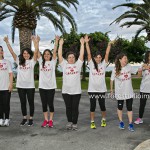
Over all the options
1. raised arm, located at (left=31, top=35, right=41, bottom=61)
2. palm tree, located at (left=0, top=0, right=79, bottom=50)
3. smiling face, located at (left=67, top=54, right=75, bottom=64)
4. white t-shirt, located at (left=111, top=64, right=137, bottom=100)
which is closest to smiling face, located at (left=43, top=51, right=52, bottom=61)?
raised arm, located at (left=31, top=35, right=41, bottom=61)

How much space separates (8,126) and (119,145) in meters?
2.90

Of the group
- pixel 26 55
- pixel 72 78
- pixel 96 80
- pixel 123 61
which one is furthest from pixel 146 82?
pixel 26 55

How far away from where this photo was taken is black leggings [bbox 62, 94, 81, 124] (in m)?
6.42

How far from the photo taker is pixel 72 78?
6.35 m

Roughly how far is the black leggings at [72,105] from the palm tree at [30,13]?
13676 millimetres

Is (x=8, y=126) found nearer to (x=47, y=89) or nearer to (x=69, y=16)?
(x=47, y=89)

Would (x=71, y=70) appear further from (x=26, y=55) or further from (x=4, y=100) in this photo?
(x=4, y=100)

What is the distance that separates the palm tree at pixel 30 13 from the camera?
764 inches

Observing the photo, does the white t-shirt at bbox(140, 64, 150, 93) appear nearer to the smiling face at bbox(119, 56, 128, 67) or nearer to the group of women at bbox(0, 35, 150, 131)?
the group of women at bbox(0, 35, 150, 131)

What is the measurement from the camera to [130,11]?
22875 mm

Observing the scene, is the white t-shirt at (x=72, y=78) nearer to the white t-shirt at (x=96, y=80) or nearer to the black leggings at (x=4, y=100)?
the white t-shirt at (x=96, y=80)

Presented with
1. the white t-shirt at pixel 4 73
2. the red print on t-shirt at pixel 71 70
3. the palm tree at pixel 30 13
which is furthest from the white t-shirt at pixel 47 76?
the palm tree at pixel 30 13

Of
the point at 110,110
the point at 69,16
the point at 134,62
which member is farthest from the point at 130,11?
the point at 134,62

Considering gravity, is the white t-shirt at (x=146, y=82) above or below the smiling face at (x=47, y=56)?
below
